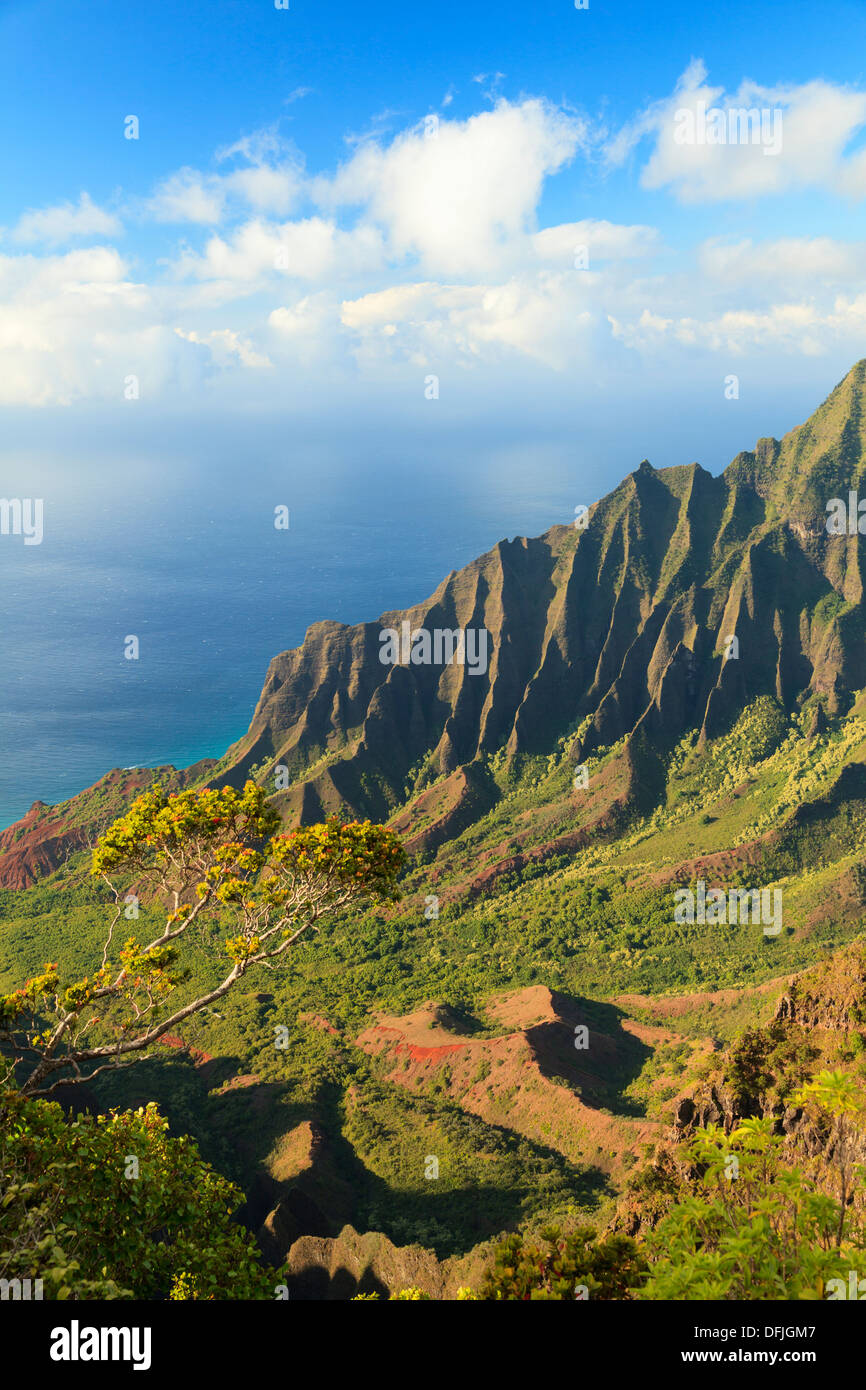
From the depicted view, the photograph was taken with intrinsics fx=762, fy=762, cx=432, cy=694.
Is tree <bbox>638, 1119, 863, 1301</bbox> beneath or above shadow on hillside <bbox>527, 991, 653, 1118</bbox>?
above

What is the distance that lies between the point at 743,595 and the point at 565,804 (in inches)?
1535

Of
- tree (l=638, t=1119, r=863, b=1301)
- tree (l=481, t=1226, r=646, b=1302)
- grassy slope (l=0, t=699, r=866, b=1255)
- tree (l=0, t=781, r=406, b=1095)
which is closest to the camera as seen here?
tree (l=638, t=1119, r=863, b=1301)

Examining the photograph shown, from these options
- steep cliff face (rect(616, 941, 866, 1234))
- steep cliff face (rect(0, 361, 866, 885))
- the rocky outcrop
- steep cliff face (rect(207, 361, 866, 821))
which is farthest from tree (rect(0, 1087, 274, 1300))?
steep cliff face (rect(207, 361, 866, 821))

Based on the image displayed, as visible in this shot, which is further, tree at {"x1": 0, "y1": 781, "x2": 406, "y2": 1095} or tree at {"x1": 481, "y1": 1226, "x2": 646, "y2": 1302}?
tree at {"x1": 0, "y1": 781, "x2": 406, "y2": 1095}

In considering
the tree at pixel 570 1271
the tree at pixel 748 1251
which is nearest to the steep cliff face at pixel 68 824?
the tree at pixel 570 1271

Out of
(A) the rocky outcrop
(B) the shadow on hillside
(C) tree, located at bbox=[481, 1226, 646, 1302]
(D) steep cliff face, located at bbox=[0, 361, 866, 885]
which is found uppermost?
(D) steep cliff face, located at bbox=[0, 361, 866, 885]

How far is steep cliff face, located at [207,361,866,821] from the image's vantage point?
4163 inches

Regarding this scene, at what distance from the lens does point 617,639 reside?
4481 inches

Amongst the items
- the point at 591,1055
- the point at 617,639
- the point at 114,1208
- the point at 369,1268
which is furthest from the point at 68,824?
the point at 114,1208

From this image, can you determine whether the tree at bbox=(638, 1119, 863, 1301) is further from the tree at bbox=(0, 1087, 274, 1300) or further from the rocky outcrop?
the rocky outcrop

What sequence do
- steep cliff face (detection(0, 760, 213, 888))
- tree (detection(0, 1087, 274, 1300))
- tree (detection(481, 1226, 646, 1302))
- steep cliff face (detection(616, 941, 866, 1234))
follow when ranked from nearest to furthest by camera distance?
1. tree (detection(481, 1226, 646, 1302))
2. tree (detection(0, 1087, 274, 1300))
3. steep cliff face (detection(616, 941, 866, 1234))
4. steep cliff face (detection(0, 760, 213, 888))

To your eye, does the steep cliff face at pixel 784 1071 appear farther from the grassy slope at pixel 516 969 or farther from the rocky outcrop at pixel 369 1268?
the grassy slope at pixel 516 969

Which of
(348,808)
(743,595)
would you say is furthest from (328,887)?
(743,595)
